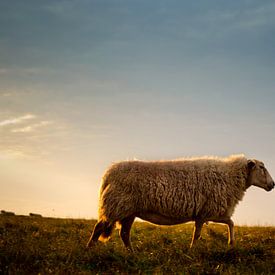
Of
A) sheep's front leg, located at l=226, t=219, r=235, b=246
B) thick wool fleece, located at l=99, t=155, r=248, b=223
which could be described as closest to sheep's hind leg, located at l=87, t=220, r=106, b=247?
thick wool fleece, located at l=99, t=155, r=248, b=223

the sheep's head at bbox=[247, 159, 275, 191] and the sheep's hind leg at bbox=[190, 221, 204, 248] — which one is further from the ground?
the sheep's head at bbox=[247, 159, 275, 191]

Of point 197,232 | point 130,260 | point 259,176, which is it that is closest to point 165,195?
point 197,232

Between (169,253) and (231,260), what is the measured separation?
4.66 ft

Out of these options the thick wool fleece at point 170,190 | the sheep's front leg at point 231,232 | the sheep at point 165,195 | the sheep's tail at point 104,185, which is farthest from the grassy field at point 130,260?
the sheep's tail at point 104,185

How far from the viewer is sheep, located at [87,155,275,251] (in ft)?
39.2

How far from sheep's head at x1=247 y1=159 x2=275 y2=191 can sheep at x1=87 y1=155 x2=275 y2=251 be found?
35.1 inches

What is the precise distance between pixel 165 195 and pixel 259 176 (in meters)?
3.95

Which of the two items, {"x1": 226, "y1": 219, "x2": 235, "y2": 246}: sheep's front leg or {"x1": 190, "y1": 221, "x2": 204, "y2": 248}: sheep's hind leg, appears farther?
{"x1": 226, "y1": 219, "x2": 235, "y2": 246}: sheep's front leg

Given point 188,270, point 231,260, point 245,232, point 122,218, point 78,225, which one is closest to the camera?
point 188,270

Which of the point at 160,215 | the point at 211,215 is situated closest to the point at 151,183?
the point at 160,215

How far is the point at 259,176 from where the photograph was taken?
14.2 meters

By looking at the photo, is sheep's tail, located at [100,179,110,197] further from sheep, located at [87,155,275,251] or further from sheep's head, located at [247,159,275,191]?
sheep's head, located at [247,159,275,191]

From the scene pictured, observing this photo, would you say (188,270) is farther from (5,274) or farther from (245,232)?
(245,232)

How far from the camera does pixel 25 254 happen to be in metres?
8.50
